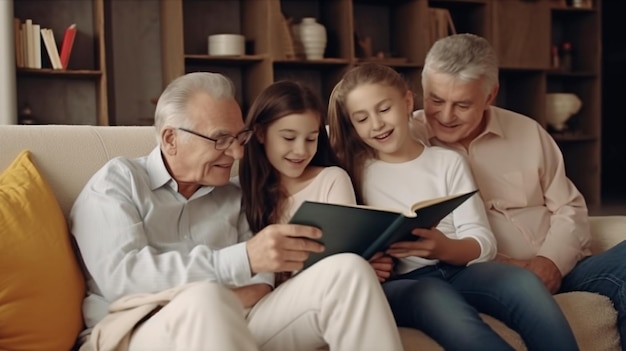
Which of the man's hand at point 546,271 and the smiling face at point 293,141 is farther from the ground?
the smiling face at point 293,141

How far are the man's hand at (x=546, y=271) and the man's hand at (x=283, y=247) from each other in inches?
30.5

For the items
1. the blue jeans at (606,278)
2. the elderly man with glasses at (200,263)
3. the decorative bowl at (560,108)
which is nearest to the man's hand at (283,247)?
the elderly man with glasses at (200,263)

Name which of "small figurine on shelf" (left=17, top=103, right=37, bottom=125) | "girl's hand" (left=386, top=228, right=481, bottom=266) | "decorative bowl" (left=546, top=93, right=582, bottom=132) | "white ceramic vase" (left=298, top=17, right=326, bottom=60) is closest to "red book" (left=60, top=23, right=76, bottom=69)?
"small figurine on shelf" (left=17, top=103, right=37, bottom=125)

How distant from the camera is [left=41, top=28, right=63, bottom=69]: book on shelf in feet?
12.2

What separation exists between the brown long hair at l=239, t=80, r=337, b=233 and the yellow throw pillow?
426mm

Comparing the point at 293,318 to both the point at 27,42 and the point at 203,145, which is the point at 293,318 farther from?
the point at 27,42

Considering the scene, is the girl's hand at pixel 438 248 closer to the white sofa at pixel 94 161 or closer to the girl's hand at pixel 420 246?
the girl's hand at pixel 420 246

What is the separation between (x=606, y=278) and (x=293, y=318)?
0.91 m

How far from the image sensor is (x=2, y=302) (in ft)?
4.73

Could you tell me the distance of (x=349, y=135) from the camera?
1.99 m

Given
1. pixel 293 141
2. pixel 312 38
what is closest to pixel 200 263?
A: pixel 293 141

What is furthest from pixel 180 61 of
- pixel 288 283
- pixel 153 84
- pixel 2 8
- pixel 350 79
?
pixel 288 283

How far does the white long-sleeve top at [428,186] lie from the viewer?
1.90 metres

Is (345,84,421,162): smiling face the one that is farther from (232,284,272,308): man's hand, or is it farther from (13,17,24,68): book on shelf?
(13,17,24,68): book on shelf
